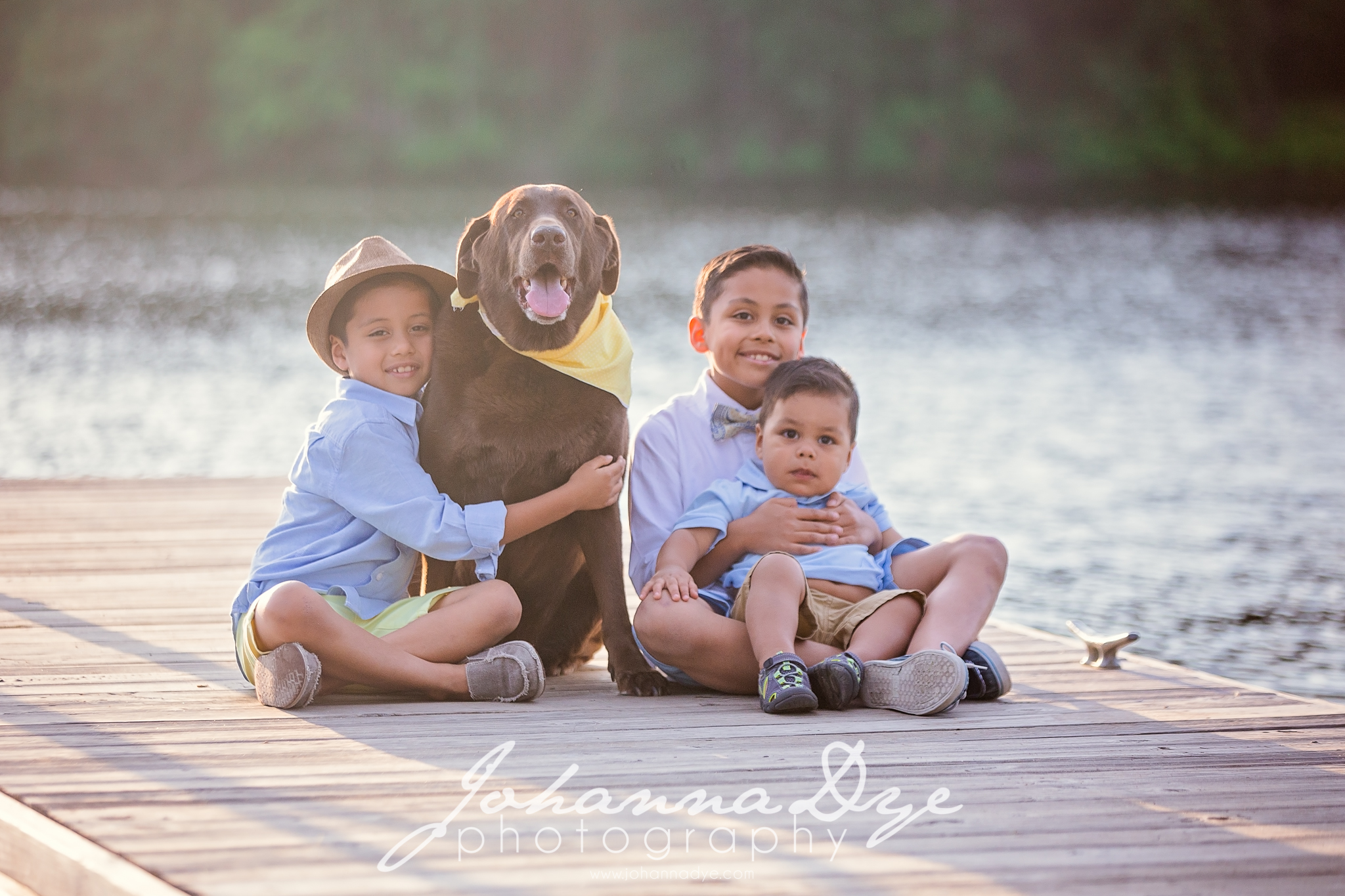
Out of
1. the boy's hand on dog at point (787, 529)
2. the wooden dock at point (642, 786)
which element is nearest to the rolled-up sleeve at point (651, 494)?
the boy's hand on dog at point (787, 529)

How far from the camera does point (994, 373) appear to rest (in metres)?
15.2

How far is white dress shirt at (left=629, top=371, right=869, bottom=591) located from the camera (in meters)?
3.67

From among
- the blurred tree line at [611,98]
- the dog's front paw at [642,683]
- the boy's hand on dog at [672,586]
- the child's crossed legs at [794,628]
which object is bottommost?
the dog's front paw at [642,683]

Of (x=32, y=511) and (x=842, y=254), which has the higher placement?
(x=842, y=254)

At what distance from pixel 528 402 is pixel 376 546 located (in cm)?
51

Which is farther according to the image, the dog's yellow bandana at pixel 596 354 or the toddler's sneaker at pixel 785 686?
the dog's yellow bandana at pixel 596 354

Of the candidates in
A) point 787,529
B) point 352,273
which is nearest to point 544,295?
point 352,273

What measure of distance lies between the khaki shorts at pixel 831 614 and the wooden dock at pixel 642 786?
0.23 metres

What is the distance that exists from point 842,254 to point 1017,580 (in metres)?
19.6

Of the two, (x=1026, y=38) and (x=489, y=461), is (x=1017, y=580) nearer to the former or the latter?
(x=489, y=461)

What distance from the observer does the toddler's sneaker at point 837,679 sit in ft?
10.3

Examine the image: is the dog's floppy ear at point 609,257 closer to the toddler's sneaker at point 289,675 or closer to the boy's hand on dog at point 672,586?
the boy's hand on dog at point 672,586

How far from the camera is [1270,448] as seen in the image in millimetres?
11336

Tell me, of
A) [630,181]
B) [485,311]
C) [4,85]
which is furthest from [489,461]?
[4,85]
